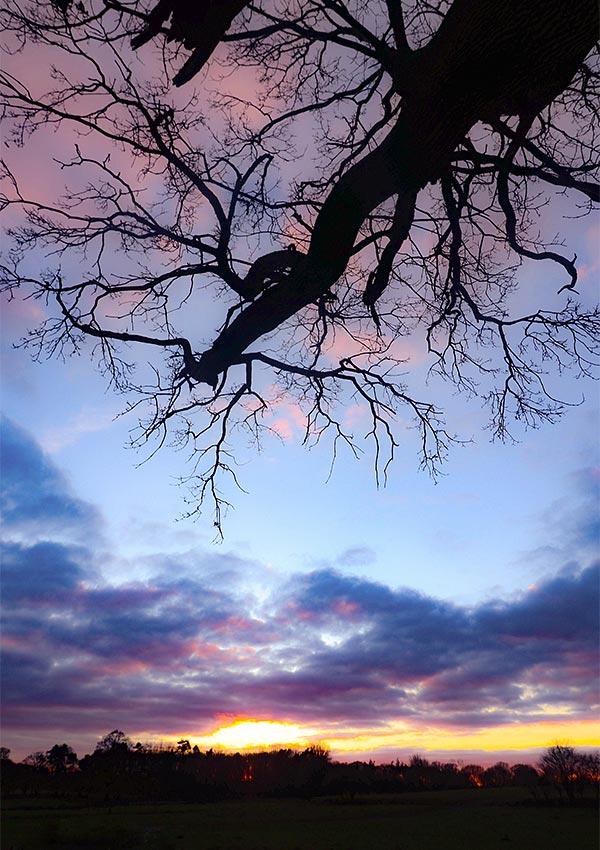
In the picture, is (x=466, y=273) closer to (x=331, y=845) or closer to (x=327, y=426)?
(x=327, y=426)

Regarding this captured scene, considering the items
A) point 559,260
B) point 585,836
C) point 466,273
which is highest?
point 466,273

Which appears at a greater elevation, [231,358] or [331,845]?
[231,358]

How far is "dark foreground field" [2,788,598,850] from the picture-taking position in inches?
726

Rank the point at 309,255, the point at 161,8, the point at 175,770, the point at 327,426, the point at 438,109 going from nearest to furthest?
the point at 438,109
the point at 161,8
the point at 309,255
the point at 327,426
the point at 175,770

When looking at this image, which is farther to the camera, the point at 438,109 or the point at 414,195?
the point at 414,195

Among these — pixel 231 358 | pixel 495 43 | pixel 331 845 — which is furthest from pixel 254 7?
pixel 331 845

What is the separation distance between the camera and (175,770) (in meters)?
38.5

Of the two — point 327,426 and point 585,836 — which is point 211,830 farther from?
point 327,426

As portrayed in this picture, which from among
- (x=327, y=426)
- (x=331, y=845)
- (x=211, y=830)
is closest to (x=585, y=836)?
(x=331, y=845)

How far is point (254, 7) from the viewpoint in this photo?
5344 millimetres

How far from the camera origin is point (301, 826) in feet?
81.9

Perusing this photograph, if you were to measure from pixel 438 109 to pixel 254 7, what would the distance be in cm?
252

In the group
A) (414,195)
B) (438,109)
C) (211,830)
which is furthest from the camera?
(211,830)

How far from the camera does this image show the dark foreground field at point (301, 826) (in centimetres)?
1844
